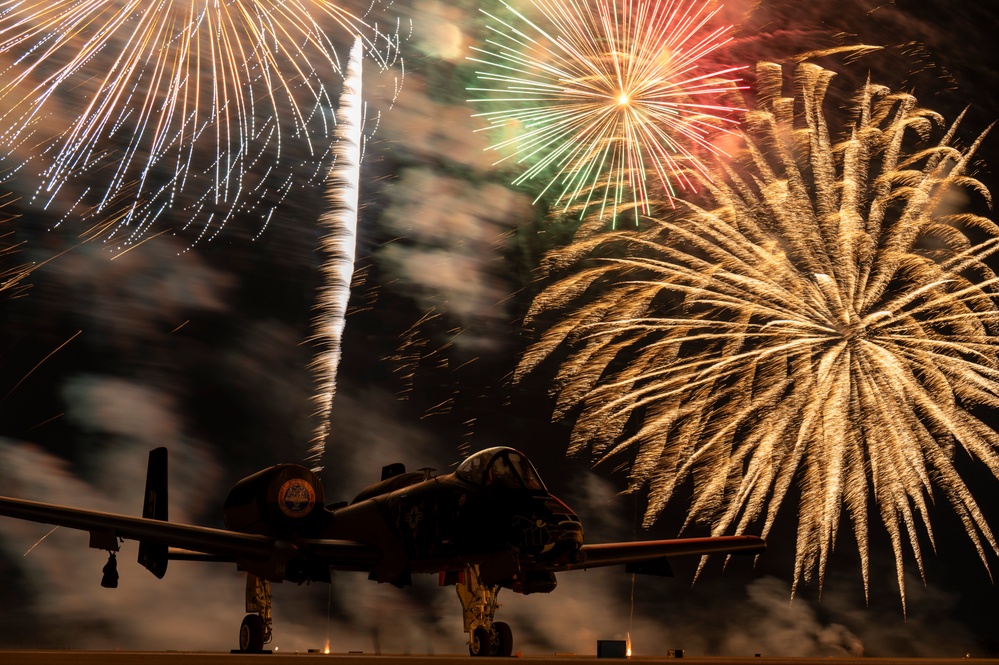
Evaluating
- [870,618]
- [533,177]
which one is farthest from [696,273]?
[870,618]

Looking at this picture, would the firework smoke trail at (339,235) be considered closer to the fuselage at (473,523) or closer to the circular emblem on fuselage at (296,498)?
the circular emblem on fuselage at (296,498)

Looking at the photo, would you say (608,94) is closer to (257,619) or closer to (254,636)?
(257,619)

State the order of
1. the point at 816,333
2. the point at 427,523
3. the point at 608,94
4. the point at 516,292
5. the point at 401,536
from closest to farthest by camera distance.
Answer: the point at 427,523 → the point at 401,536 → the point at 816,333 → the point at 608,94 → the point at 516,292

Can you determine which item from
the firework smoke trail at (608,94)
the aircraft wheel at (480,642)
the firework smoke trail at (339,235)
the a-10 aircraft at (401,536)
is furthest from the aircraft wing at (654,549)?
the firework smoke trail at (339,235)

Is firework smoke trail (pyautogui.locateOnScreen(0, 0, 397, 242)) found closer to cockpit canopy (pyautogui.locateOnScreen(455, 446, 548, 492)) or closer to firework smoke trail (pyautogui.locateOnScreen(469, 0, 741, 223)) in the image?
firework smoke trail (pyautogui.locateOnScreen(469, 0, 741, 223))

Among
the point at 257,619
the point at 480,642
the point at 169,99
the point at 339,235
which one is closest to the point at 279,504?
the point at 257,619

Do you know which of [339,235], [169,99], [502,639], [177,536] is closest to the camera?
[502,639]

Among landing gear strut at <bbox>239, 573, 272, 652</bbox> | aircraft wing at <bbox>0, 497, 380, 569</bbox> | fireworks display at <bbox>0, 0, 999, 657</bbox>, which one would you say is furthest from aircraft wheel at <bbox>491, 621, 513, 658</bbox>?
fireworks display at <bbox>0, 0, 999, 657</bbox>
